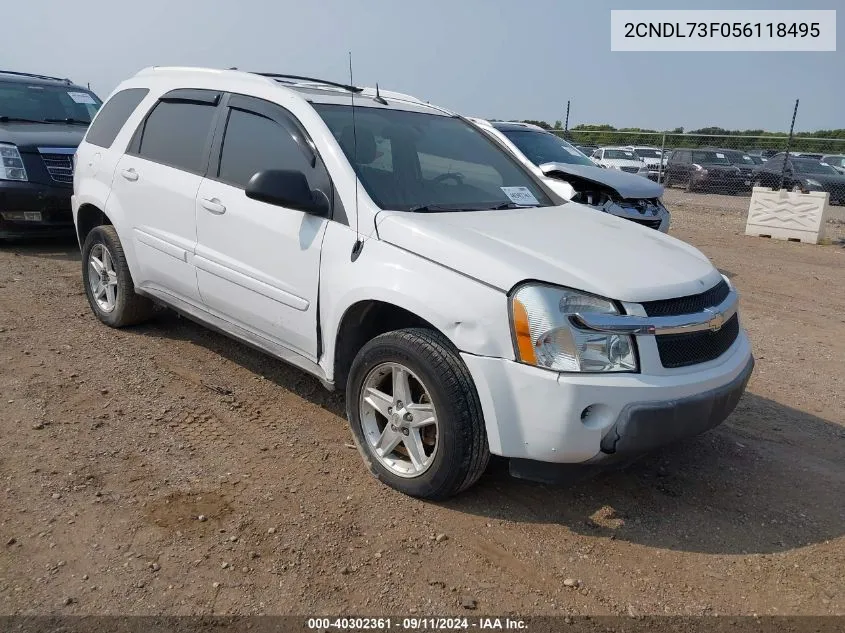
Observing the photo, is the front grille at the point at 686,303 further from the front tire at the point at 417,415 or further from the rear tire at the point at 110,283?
the rear tire at the point at 110,283

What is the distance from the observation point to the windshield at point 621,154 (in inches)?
907

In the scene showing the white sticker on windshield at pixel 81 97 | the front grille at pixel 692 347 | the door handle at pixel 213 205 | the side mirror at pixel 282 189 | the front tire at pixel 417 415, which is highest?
the white sticker on windshield at pixel 81 97

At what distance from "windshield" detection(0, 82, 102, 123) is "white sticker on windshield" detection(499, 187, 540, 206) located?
22.7 feet

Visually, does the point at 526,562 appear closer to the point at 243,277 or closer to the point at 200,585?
the point at 200,585

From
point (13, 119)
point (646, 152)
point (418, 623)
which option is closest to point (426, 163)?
point (418, 623)

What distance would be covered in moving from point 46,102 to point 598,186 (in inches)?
270

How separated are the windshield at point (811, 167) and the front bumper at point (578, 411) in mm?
18318

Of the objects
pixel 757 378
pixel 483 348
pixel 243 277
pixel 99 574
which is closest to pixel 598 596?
pixel 483 348

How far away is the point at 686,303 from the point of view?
3086mm

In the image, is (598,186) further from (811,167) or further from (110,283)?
(811,167)

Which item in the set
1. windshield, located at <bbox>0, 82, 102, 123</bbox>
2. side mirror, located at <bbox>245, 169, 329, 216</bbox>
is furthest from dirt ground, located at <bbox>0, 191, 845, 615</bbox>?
windshield, located at <bbox>0, 82, 102, 123</bbox>

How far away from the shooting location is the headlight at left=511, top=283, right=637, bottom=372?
2.79 m

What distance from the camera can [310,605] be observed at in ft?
8.39

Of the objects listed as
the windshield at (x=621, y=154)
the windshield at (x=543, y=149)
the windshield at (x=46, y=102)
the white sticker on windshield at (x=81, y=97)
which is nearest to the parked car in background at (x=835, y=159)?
Answer: the windshield at (x=621, y=154)
